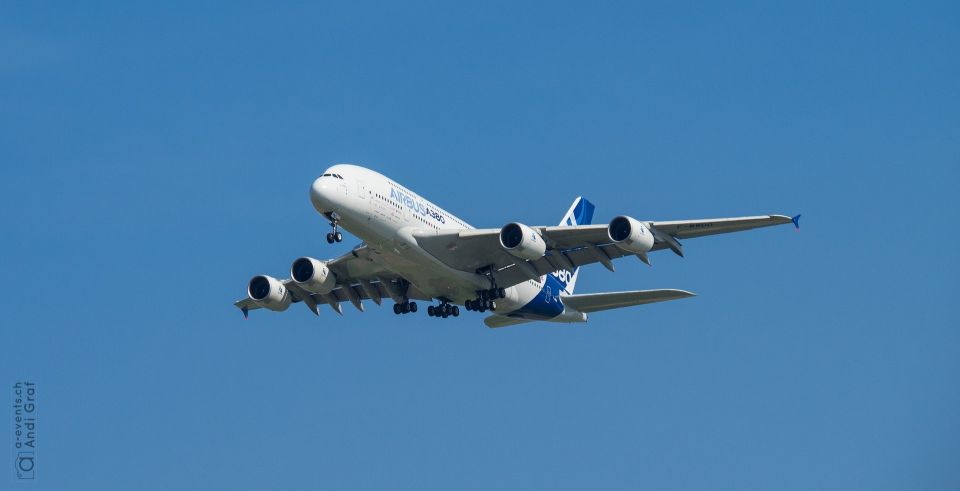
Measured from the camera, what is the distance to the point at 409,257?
50.1 metres

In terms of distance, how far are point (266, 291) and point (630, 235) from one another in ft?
49.4

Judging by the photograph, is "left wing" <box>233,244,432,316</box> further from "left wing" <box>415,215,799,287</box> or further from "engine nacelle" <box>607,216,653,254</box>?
"engine nacelle" <box>607,216,653,254</box>

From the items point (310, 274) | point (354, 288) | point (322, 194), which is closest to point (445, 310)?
point (354, 288)

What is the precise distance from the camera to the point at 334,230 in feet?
157

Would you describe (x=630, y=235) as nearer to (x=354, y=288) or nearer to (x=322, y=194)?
(x=322, y=194)

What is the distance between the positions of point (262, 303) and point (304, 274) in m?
2.77

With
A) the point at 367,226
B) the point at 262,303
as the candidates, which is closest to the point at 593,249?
the point at 367,226

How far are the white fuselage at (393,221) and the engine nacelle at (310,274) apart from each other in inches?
119

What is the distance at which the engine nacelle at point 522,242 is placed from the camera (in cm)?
4931

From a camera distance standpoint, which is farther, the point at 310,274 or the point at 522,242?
the point at 310,274

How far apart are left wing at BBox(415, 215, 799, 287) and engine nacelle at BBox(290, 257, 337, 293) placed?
5497mm

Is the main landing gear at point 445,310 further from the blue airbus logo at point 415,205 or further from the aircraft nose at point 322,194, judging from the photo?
the aircraft nose at point 322,194

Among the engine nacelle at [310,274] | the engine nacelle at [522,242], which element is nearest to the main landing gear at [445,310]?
the engine nacelle at [310,274]

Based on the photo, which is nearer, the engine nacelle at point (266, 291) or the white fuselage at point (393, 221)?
the white fuselage at point (393, 221)
